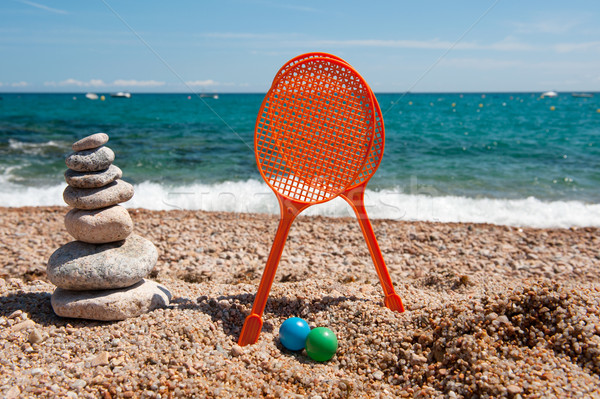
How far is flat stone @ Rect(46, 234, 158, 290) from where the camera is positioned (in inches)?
152

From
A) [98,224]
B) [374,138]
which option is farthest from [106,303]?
[374,138]

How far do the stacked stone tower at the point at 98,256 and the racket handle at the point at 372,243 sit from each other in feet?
6.53

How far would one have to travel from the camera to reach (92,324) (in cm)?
384

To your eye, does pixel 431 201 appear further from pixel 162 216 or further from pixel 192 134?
pixel 192 134

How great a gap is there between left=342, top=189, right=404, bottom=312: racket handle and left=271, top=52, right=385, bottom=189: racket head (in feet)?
0.27

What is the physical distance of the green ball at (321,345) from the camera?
343cm

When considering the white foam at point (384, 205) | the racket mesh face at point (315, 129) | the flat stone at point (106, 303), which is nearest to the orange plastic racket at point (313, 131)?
the racket mesh face at point (315, 129)

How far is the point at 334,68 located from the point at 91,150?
2.36 metres

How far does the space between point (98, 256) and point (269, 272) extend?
5.19 ft

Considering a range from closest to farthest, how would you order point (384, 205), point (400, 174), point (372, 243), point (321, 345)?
point (321, 345)
point (372, 243)
point (384, 205)
point (400, 174)

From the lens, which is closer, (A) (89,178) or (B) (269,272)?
(B) (269,272)

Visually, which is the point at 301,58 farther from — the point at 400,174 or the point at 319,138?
the point at 400,174

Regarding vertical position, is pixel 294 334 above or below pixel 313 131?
below

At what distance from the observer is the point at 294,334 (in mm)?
3586
